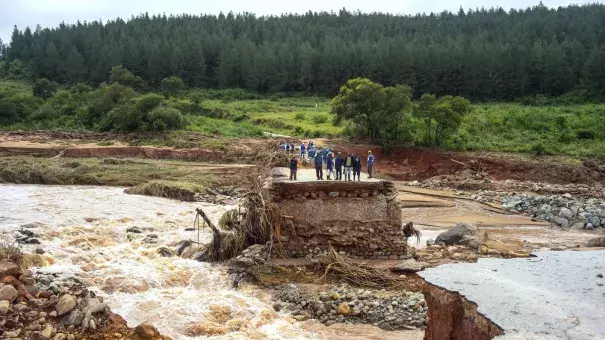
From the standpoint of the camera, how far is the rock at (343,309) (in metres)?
12.5

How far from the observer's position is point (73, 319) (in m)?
10.9

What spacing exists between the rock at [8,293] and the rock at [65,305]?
828mm

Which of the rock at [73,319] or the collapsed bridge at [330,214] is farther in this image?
the collapsed bridge at [330,214]

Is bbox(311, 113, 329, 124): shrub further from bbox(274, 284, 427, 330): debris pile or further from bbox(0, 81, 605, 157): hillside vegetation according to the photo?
bbox(274, 284, 427, 330): debris pile

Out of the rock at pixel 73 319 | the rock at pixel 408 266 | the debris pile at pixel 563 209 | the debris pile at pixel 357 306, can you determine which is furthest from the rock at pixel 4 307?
the debris pile at pixel 563 209

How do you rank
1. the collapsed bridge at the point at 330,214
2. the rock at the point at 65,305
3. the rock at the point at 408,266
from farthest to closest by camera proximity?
1. the collapsed bridge at the point at 330,214
2. the rock at the point at 408,266
3. the rock at the point at 65,305

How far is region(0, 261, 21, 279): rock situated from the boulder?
1291cm

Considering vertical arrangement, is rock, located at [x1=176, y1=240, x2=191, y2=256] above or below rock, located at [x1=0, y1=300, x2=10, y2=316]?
below

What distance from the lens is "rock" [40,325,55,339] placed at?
33.6 feet

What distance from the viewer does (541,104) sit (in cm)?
6288

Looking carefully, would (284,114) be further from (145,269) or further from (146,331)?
(146,331)

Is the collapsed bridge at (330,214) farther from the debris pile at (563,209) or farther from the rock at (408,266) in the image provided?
the debris pile at (563,209)

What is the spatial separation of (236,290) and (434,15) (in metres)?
138

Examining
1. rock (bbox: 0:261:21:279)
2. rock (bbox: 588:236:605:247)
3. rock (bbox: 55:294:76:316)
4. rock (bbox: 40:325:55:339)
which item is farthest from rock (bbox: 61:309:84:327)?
rock (bbox: 588:236:605:247)
